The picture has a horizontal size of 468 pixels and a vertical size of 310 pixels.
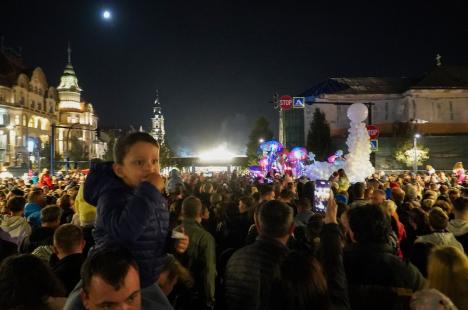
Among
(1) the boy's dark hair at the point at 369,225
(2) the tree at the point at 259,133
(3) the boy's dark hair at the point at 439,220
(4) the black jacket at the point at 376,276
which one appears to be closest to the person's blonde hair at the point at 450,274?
(4) the black jacket at the point at 376,276

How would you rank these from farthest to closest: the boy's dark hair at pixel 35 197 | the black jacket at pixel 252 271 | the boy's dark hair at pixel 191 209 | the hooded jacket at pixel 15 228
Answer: the boy's dark hair at pixel 35 197, the hooded jacket at pixel 15 228, the boy's dark hair at pixel 191 209, the black jacket at pixel 252 271

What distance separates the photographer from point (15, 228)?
277 inches

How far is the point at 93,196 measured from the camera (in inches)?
114

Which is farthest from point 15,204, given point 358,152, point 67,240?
point 358,152

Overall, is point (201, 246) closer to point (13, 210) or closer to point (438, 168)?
point (13, 210)

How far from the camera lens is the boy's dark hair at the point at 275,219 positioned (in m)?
4.04

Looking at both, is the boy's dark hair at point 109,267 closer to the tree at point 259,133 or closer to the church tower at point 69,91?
the tree at point 259,133

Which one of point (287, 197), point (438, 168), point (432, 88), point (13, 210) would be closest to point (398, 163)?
point (438, 168)

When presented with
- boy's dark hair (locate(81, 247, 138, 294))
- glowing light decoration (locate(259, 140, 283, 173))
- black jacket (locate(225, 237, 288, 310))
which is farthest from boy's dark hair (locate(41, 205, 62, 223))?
glowing light decoration (locate(259, 140, 283, 173))

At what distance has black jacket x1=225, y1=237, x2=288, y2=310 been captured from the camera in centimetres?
386

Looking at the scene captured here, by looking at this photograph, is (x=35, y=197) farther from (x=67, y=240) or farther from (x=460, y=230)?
(x=460, y=230)

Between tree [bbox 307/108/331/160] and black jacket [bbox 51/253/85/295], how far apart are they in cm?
5460

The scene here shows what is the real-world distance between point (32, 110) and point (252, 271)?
3108 inches

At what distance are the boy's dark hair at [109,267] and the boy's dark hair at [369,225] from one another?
2.29 meters
